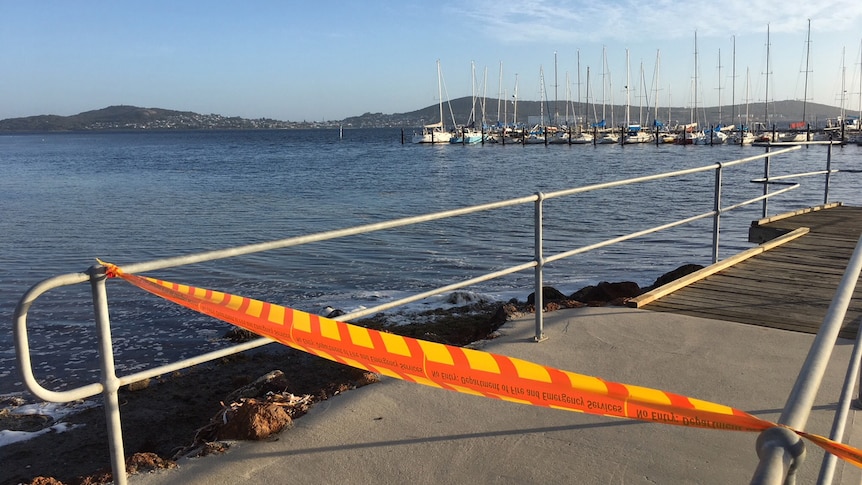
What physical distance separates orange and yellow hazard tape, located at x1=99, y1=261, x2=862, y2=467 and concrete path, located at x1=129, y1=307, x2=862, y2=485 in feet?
2.78

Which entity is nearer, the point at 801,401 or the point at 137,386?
the point at 801,401

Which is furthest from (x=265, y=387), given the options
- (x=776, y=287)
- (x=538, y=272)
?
(x=776, y=287)

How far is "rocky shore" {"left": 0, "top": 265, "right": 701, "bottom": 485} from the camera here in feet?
11.7

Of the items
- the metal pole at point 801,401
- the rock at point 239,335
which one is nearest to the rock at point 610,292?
the rock at point 239,335

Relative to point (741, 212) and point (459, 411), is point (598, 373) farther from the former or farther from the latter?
point (741, 212)

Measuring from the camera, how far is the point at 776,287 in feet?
20.3

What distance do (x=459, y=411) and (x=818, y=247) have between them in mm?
6008

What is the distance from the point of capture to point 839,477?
2951mm

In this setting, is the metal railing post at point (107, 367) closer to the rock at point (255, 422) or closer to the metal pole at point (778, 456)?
the rock at point (255, 422)

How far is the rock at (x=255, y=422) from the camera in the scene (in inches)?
136

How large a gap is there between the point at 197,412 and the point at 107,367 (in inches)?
146

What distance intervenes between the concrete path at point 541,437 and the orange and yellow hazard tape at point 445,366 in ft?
2.78

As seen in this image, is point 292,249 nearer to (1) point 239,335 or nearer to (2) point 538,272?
(1) point 239,335

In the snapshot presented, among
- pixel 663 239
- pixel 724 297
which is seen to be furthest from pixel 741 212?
pixel 724 297
